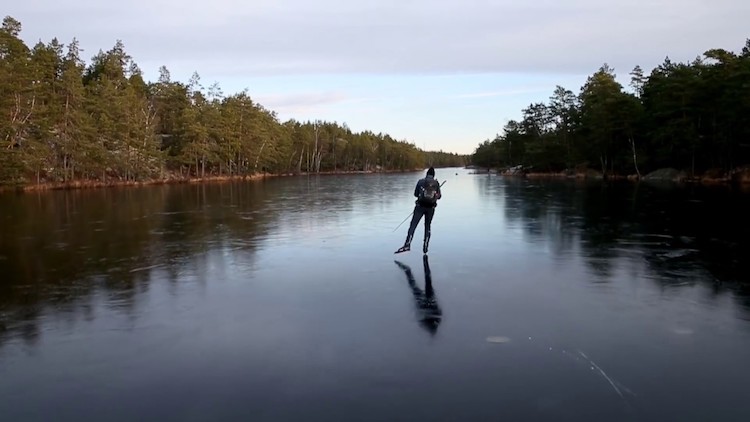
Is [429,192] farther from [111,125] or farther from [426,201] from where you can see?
[111,125]

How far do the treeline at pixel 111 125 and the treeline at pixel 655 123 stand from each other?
42266mm

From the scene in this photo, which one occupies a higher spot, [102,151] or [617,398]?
[102,151]

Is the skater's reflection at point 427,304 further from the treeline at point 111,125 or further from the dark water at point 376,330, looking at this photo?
the treeline at point 111,125

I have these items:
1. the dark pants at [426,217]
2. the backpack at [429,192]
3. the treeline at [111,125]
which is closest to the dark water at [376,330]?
the dark pants at [426,217]

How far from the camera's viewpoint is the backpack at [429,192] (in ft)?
35.4

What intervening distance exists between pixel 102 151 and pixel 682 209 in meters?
43.9

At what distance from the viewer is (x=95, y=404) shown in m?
4.11

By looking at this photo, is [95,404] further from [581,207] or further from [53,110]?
[53,110]

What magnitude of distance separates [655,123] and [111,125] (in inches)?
2015

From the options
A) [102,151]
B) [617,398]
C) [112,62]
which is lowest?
[617,398]

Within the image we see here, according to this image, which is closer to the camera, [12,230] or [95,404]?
[95,404]

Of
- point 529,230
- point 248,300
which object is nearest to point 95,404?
point 248,300

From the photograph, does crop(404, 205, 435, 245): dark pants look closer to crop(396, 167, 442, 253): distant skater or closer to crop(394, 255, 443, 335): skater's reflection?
crop(396, 167, 442, 253): distant skater

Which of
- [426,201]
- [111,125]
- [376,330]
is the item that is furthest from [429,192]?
[111,125]
